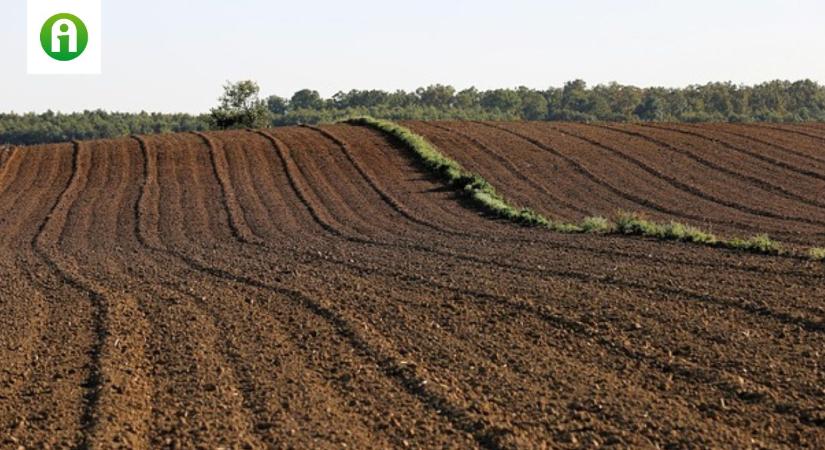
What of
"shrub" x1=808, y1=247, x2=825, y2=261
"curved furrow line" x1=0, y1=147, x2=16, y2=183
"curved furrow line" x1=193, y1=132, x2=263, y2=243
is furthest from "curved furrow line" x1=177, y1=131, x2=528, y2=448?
"curved furrow line" x1=0, y1=147, x2=16, y2=183

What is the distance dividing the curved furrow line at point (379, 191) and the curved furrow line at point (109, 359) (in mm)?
9049

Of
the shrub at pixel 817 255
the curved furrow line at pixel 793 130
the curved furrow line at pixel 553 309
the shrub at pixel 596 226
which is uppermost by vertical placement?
the curved furrow line at pixel 793 130

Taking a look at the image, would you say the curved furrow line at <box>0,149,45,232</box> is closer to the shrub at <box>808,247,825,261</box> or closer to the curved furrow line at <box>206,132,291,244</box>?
the curved furrow line at <box>206,132,291,244</box>

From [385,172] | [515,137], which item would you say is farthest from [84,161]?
[515,137]

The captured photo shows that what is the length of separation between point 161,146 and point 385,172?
13.7 metres

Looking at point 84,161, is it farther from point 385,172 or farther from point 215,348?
point 215,348

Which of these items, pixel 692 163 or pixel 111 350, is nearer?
pixel 111 350

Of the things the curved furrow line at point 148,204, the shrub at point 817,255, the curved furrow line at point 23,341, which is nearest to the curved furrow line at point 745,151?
the shrub at point 817,255

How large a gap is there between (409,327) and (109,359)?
3.47m

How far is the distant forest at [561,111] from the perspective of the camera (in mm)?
113750

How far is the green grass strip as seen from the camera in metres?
21.3

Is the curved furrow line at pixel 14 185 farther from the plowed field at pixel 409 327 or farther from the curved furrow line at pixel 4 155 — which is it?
the plowed field at pixel 409 327

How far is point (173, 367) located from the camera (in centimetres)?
1148

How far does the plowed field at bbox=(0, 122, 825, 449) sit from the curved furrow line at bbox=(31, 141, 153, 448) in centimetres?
4
